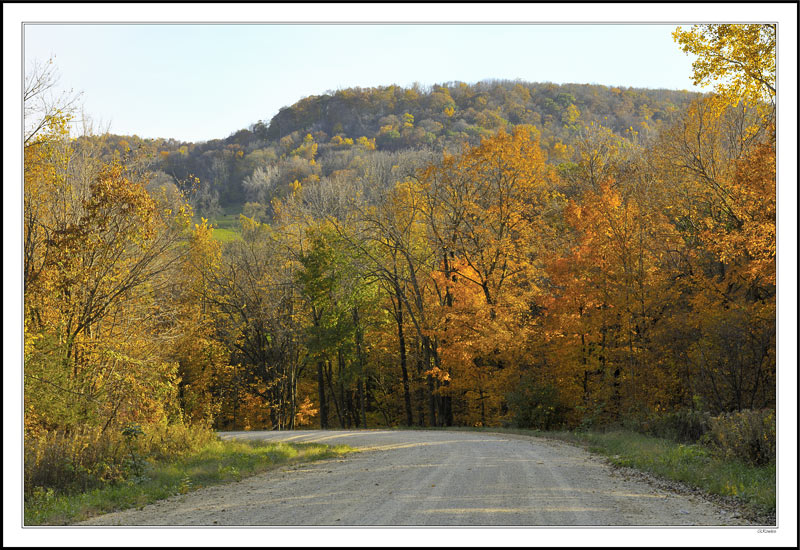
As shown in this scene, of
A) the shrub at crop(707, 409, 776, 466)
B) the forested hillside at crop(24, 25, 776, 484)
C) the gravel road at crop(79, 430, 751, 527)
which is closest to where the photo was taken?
the gravel road at crop(79, 430, 751, 527)

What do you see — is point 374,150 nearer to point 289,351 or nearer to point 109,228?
point 289,351

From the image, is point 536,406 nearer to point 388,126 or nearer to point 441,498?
point 441,498

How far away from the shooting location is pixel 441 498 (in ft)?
30.2

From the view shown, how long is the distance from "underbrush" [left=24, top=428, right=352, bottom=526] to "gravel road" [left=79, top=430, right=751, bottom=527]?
0.54m

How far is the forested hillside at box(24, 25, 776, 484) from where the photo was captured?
1770 cm

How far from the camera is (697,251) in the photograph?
25375 millimetres

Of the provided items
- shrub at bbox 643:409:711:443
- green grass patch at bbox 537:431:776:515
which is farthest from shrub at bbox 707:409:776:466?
shrub at bbox 643:409:711:443

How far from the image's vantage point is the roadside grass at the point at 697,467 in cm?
882

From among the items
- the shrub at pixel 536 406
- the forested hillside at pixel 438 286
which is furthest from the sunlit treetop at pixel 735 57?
the shrub at pixel 536 406

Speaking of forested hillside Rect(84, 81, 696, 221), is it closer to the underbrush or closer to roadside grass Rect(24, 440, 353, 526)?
roadside grass Rect(24, 440, 353, 526)

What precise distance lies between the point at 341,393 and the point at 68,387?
2841 cm

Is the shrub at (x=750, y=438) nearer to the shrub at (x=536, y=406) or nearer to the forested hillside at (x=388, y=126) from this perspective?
the shrub at (x=536, y=406)

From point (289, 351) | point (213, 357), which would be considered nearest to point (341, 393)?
point (289, 351)

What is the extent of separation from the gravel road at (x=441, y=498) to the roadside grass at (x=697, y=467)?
19.1 inches
